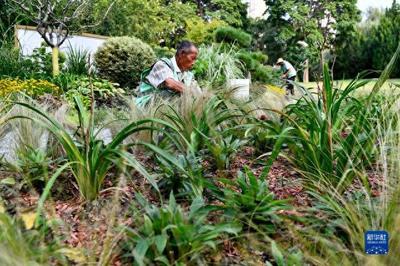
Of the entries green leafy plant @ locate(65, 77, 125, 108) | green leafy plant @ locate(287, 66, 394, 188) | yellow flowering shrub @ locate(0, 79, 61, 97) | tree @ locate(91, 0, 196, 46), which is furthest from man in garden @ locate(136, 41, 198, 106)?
tree @ locate(91, 0, 196, 46)

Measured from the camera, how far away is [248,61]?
354 inches

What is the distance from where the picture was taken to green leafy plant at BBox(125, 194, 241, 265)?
138cm

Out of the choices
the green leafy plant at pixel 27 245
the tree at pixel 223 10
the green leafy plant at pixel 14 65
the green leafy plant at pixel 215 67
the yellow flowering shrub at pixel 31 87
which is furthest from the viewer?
the tree at pixel 223 10

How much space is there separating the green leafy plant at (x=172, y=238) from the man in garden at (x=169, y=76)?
2186 mm

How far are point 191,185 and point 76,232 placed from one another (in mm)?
474

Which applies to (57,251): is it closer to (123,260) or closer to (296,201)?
(123,260)

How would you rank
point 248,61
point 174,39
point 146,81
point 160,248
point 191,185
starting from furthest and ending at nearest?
point 174,39
point 248,61
point 146,81
point 191,185
point 160,248

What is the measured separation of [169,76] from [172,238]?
251 centimetres

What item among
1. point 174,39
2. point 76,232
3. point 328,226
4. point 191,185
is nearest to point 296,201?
point 328,226

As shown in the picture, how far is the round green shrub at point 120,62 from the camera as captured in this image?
8.99m

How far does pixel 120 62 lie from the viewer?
8992 millimetres

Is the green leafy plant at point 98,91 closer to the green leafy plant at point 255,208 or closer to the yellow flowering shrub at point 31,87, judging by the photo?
the yellow flowering shrub at point 31,87

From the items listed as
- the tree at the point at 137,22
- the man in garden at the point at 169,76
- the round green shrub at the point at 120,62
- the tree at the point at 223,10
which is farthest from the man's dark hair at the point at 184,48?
the tree at the point at 223,10

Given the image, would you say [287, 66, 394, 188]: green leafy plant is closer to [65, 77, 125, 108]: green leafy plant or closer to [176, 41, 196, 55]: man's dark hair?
[176, 41, 196, 55]: man's dark hair
